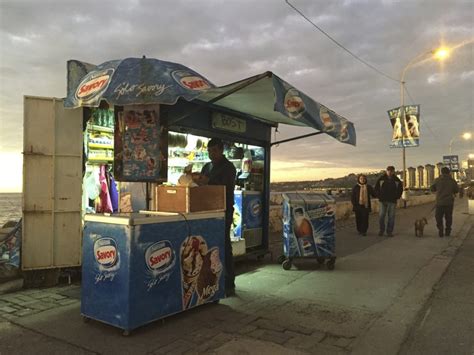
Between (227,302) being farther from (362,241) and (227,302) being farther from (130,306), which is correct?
(362,241)

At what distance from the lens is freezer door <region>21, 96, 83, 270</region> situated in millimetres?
5812

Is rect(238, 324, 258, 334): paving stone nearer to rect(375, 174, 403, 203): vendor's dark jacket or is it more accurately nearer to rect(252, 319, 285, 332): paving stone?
rect(252, 319, 285, 332): paving stone

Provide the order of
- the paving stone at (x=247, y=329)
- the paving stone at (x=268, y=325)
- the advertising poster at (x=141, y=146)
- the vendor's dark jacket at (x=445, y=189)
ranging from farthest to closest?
the vendor's dark jacket at (x=445, y=189), the advertising poster at (x=141, y=146), the paving stone at (x=268, y=325), the paving stone at (x=247, y=329)

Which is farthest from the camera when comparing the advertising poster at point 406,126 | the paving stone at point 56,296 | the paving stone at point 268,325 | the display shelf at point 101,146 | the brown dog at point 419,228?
the advertising poster at point 406,126

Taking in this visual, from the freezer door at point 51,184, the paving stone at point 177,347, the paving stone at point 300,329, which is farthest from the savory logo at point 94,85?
the paving stone at point 300,329

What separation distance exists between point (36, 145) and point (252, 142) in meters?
3.73

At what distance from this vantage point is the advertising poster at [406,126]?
20.2m

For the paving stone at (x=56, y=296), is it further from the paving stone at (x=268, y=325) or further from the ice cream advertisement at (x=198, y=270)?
the paving stone at (x=268, y=325)

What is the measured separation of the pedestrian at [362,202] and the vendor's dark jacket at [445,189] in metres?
1.82

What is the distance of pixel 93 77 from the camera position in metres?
5.08

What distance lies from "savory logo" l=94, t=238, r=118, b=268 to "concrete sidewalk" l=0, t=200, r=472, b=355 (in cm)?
70

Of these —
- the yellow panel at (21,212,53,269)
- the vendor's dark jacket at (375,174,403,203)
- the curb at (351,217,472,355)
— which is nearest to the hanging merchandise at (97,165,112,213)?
the yellow panel at (21,212,53,269)

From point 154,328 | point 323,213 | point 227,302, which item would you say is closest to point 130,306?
point 154,328

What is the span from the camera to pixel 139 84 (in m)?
4.66
